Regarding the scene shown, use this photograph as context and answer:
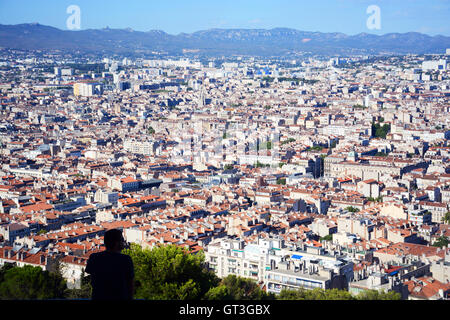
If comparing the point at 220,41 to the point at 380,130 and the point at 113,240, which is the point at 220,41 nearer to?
the point at 380,130

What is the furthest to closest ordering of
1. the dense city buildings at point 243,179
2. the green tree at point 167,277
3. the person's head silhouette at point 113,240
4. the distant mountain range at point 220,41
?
1. the distant mountain range at point 220,41
2. the dense city buildings at point 243,179
3. the green tree at point 167,277
4. the person's head silhouette at point 113,240

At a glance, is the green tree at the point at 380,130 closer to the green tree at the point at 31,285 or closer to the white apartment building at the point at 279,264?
the white apartment building at the point at 279,264

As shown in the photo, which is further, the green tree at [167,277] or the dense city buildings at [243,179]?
the dense city buildings at [243,179]

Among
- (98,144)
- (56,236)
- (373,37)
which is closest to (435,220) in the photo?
(56,236)

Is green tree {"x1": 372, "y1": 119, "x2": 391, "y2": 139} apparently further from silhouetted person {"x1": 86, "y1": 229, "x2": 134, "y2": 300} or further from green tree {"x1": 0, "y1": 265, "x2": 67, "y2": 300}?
silhouetted person {"x1": 86, "y1": 229, "x2": 134, "y2": 300}

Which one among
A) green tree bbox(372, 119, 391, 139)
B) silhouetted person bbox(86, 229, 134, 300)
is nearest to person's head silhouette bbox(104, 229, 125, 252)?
silhouetted person bbox(86, 229, 134, 300)

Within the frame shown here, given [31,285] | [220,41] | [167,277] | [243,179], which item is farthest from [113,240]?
[220,41]

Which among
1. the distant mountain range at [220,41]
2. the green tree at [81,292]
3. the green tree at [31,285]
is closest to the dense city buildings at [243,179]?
the green tree at [81,292]
